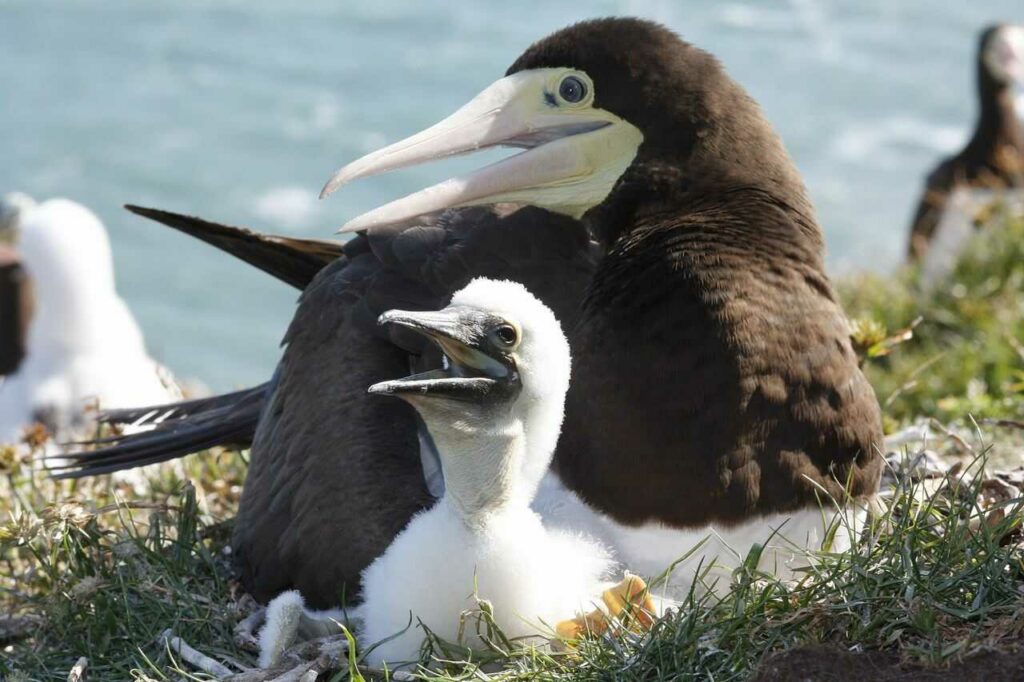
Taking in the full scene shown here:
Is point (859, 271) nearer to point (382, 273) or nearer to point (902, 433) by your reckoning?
point (902, 433)

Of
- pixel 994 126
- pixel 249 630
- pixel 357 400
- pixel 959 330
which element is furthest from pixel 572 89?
pixel 994 126

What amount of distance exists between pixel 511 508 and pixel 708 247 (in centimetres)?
91

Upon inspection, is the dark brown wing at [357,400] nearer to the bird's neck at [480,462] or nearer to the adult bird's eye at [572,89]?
the bird's neck at [480,462]

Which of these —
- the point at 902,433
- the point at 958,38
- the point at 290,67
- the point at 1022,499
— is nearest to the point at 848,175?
the point at 958,38

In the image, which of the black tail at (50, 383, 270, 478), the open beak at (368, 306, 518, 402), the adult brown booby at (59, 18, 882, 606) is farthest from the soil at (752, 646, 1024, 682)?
the black tail at (50, 383, 270, 478)

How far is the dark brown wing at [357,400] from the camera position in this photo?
15.5ft

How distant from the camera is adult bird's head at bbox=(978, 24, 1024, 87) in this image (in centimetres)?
1527

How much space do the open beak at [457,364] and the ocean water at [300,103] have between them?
15391 mm

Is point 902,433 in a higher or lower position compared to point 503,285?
lower

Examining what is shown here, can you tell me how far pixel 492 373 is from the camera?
4.25m

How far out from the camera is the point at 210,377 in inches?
772

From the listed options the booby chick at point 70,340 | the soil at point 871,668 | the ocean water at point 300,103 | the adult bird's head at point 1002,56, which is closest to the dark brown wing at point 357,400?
the soil at point 871,668

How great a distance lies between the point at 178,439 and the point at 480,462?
1.98 meters

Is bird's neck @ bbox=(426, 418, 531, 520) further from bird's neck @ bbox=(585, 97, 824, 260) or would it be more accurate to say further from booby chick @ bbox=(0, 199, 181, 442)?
booby chick @ bbox=(0, 199, 181, 442)
